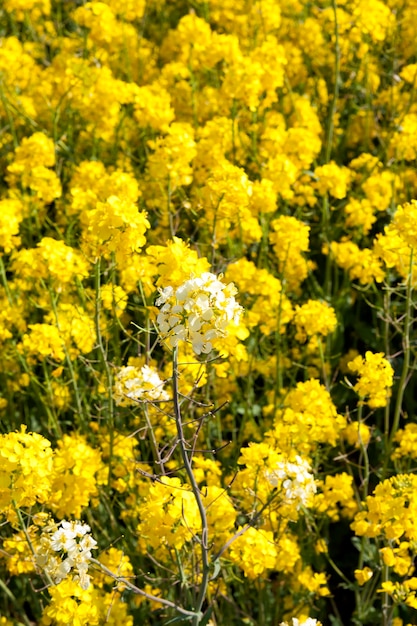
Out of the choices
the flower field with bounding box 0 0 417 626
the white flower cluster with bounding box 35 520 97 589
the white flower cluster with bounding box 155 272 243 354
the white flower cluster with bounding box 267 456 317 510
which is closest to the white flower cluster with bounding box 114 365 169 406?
the flower field with bounding box 0 0 417 626

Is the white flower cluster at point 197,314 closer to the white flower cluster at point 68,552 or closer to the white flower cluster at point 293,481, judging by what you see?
the white flower cluster at point 68,552

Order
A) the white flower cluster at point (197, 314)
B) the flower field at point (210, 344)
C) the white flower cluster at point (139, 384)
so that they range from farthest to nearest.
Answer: the white flower cluster at point (139, 384) < the flower field at point (210, 344) < the white flower cluster at point (197, 314)

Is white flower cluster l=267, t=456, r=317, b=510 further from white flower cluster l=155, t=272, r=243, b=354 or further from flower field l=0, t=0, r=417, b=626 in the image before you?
white flower cluster l=155, t=272, r=243, b=354

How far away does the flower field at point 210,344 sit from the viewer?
2.73 m

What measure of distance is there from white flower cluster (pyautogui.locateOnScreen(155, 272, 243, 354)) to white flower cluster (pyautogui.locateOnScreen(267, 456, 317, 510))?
0.76 metres

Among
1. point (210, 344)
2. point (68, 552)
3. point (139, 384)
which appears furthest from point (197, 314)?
point (139, 384)

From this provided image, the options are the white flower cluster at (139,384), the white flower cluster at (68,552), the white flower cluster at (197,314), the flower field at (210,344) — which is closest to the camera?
the white flower cluster at (197,314)

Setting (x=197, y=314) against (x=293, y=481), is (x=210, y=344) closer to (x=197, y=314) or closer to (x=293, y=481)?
(x=197, y=314)

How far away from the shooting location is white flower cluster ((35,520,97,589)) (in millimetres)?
2455

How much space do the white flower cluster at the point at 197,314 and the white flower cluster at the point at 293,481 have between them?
29.8 inches

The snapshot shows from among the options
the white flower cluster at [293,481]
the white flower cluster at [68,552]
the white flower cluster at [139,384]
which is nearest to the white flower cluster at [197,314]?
the white flower cluster at [68,552]

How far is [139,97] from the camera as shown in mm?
4430

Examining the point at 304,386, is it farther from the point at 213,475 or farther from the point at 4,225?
the point at 4,225

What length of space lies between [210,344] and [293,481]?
792 millimetres
